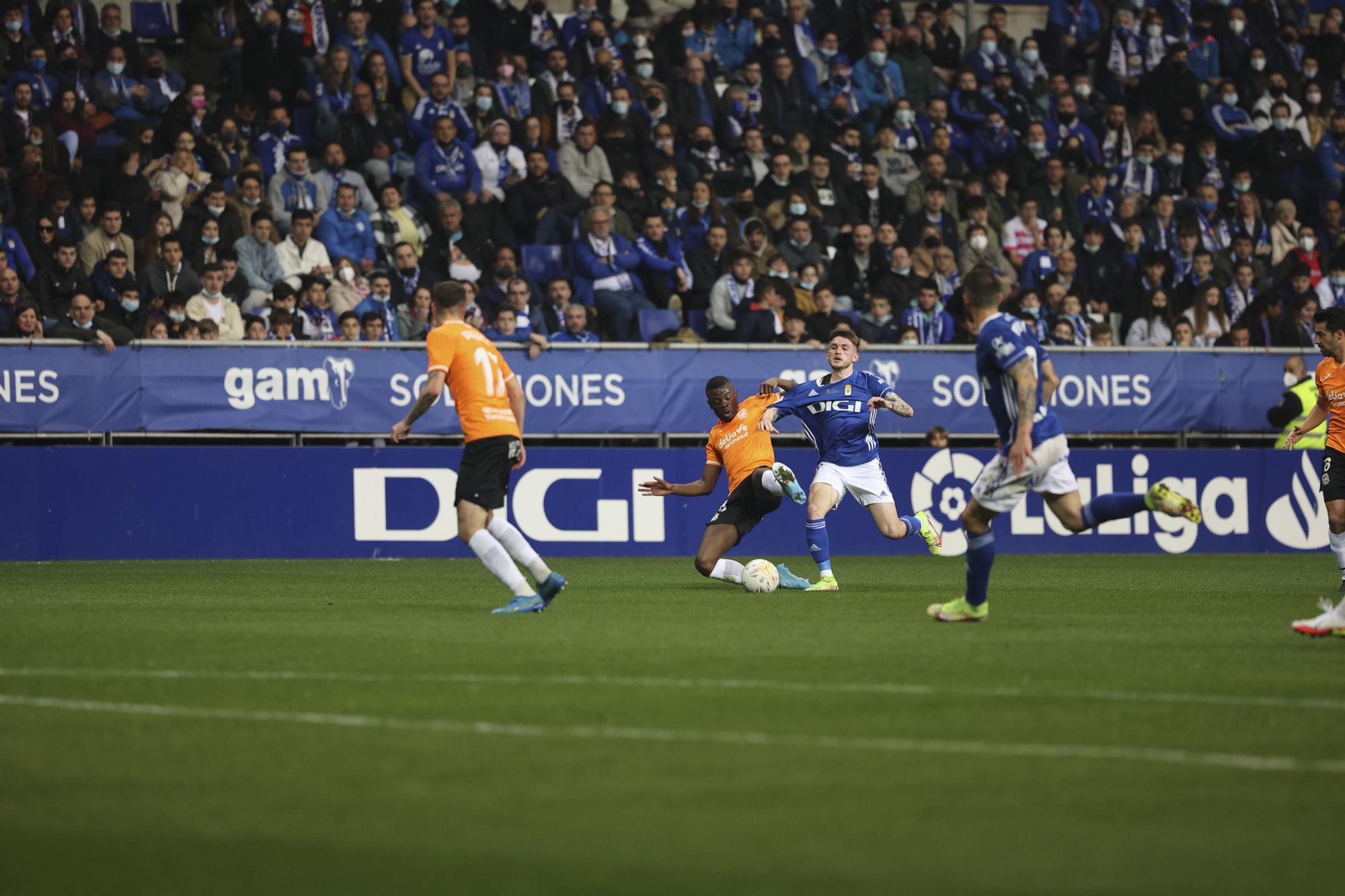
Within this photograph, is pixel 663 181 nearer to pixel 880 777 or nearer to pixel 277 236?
pixel 277 236

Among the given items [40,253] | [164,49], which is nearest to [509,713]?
[40,253]

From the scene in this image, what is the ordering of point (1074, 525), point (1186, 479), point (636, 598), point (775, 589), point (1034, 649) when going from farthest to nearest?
point (1186, 479) < point (775, 589) < point (636, 598) < point (1074, 525) < point (1034, 649)

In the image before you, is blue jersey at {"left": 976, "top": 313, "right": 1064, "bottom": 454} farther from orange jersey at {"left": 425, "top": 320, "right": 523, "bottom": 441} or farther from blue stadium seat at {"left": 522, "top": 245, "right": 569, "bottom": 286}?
blue stadium seat at {"left": 522, "top": 245, "right": 569, "bottom": 286}

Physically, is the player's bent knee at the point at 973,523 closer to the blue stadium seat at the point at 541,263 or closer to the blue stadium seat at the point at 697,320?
the blue stadium seat at the point at 697,320

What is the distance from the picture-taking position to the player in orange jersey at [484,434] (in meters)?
11.9

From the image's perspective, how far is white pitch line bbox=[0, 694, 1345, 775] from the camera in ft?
20.1

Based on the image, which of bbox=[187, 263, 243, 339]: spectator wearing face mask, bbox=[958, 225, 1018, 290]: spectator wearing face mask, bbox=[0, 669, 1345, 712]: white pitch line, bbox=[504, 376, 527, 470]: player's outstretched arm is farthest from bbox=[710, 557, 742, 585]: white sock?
bbox=[958, 225, 1018, 290]: spectator wearing face mask

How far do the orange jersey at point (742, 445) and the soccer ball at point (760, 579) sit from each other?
1.04 meters

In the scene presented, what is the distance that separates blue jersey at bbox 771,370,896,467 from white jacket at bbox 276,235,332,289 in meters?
7.82

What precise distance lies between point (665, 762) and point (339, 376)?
14.5 metres

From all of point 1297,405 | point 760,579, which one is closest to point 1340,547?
point 760,579

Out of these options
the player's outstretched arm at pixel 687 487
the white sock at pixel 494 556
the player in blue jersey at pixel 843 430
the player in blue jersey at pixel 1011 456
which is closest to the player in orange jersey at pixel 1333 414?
the player in blue jersey at pixel 843 430

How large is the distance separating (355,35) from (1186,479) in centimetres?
1229

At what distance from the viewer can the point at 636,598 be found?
45.3 ft
